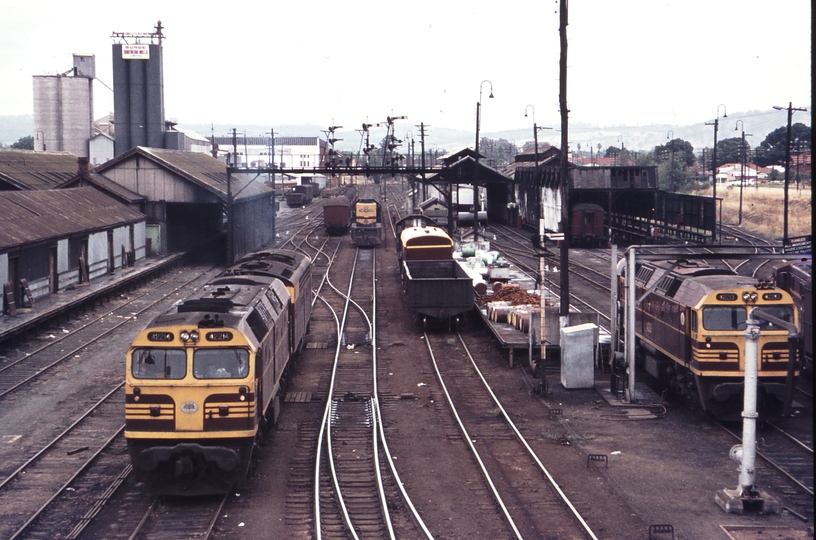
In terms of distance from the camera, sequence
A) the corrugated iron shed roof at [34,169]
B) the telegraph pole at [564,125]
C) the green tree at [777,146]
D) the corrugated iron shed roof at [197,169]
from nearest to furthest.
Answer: the telegraph pole at [564,125], the corrugated iron shed roof at [34,169], the corrugated iron shed roof at [197,169], the green tree at [777,146]

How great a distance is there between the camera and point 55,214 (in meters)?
33.9

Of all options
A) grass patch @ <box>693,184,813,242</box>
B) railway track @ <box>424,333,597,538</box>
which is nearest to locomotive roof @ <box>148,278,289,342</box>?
railway track @ <box>424,333,597,538</box>

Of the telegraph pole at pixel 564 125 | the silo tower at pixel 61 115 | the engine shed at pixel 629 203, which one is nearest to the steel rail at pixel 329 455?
the telegraph pole at pixel 564 125

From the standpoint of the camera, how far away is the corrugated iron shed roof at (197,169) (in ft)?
144

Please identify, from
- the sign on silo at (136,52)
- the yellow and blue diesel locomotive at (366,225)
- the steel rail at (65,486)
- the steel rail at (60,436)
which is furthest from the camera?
the sign on silo at (136,52)

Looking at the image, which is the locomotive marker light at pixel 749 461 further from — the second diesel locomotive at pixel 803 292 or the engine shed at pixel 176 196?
the engine shed at pixel 176 196

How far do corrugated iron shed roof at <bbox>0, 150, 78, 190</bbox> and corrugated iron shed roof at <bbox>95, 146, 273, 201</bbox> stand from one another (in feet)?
12.7

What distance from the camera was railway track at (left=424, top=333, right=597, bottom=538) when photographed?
1202 cm

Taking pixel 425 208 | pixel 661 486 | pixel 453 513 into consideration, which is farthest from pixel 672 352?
pixel 425 208

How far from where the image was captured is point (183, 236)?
48.9 m

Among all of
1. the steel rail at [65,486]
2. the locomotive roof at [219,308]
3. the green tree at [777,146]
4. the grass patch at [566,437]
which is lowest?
the grass patch at [566,437]

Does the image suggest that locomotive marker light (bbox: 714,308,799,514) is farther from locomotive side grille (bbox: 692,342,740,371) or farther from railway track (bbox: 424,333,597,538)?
locomotive side grille (bbox: 692,342,740,371)

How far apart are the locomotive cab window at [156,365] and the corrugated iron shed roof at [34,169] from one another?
33413 millimetres

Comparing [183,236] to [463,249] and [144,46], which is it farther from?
[144,46]
